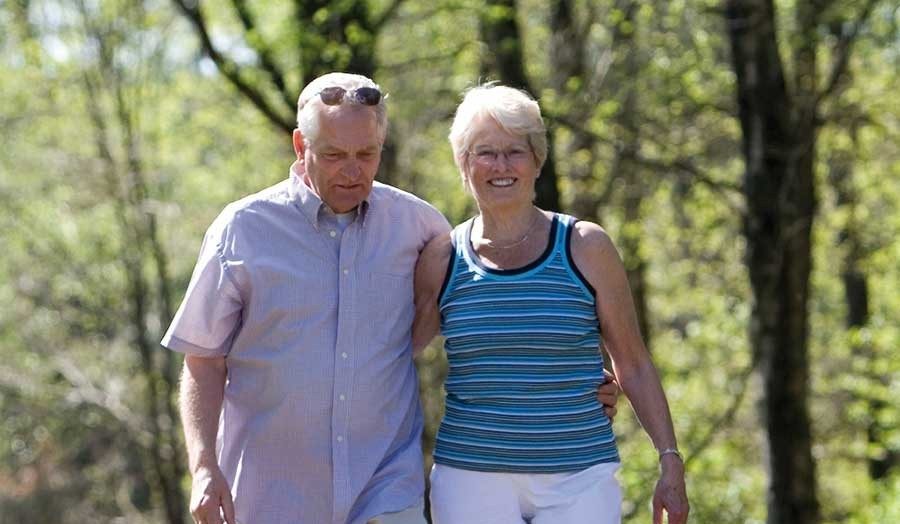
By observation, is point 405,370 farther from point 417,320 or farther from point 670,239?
point 670,239

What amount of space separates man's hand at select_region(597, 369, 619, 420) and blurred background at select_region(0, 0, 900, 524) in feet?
14.6

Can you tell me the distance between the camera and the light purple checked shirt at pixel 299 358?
150 inches

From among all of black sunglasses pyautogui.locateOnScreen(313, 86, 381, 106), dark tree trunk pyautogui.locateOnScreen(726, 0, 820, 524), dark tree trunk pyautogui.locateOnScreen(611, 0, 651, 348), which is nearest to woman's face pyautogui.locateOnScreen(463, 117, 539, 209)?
black sunglasses pyautogui.locateOnScreen(313, 86, 381, 106)

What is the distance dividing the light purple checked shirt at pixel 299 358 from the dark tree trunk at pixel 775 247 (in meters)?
4.87

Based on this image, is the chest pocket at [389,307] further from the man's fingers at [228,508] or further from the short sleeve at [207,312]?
the man's fingers at [228,508]

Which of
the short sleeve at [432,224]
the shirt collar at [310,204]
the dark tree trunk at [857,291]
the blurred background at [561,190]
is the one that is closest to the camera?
the shirt collar at [310,204]

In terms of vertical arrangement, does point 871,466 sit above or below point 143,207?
below

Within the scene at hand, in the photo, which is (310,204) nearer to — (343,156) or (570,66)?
(343,156)

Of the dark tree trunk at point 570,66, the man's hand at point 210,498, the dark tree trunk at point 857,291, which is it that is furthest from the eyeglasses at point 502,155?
the dark tree trunk at point 857,291

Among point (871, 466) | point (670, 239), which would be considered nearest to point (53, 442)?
point (670, 239)

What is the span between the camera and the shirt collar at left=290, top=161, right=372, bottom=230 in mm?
3885

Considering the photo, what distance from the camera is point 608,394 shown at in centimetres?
392

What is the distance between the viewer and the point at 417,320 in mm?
4035

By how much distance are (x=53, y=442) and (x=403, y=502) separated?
601 inches
